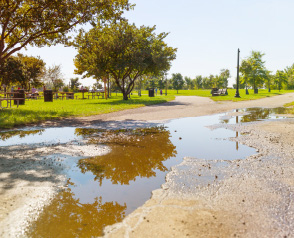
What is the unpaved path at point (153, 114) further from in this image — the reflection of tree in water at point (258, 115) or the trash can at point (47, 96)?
the trash can at point (47, 96)

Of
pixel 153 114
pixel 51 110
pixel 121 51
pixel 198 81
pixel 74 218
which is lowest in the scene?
pixel 74 218

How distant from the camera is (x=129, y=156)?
6.11 metres

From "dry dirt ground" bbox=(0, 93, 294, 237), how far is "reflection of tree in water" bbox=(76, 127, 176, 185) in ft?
2.10

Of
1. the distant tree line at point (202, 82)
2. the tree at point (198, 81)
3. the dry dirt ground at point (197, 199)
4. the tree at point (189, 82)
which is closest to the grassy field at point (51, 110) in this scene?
the dry dirt ground at point (197, 199)

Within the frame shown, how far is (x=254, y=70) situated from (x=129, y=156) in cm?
5998

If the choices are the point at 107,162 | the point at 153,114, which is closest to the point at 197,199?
the point at 107,162

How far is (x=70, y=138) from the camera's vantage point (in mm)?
8242

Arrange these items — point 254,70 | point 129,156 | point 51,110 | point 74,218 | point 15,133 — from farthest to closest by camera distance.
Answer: point 254,70 < point 51,110 < point 15,133 < point 129,156 < point 74,218

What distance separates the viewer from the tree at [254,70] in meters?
57.8

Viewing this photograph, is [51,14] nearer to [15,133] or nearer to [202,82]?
[15,133]

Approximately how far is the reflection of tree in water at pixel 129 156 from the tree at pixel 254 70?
54721 mm

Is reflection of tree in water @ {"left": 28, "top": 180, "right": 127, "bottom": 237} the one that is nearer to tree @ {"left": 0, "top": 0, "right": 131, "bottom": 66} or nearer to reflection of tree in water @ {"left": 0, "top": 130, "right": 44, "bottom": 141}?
reflection of tree in water @ {"left": 0, "top": 130, "right": 44, "bottom": 141}

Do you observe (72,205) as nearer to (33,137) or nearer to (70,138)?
(70,138)

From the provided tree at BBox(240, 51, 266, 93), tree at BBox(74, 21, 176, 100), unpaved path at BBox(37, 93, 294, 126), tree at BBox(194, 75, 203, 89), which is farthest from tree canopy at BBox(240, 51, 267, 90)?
tree at BBox(194, 75, 203, 89)
